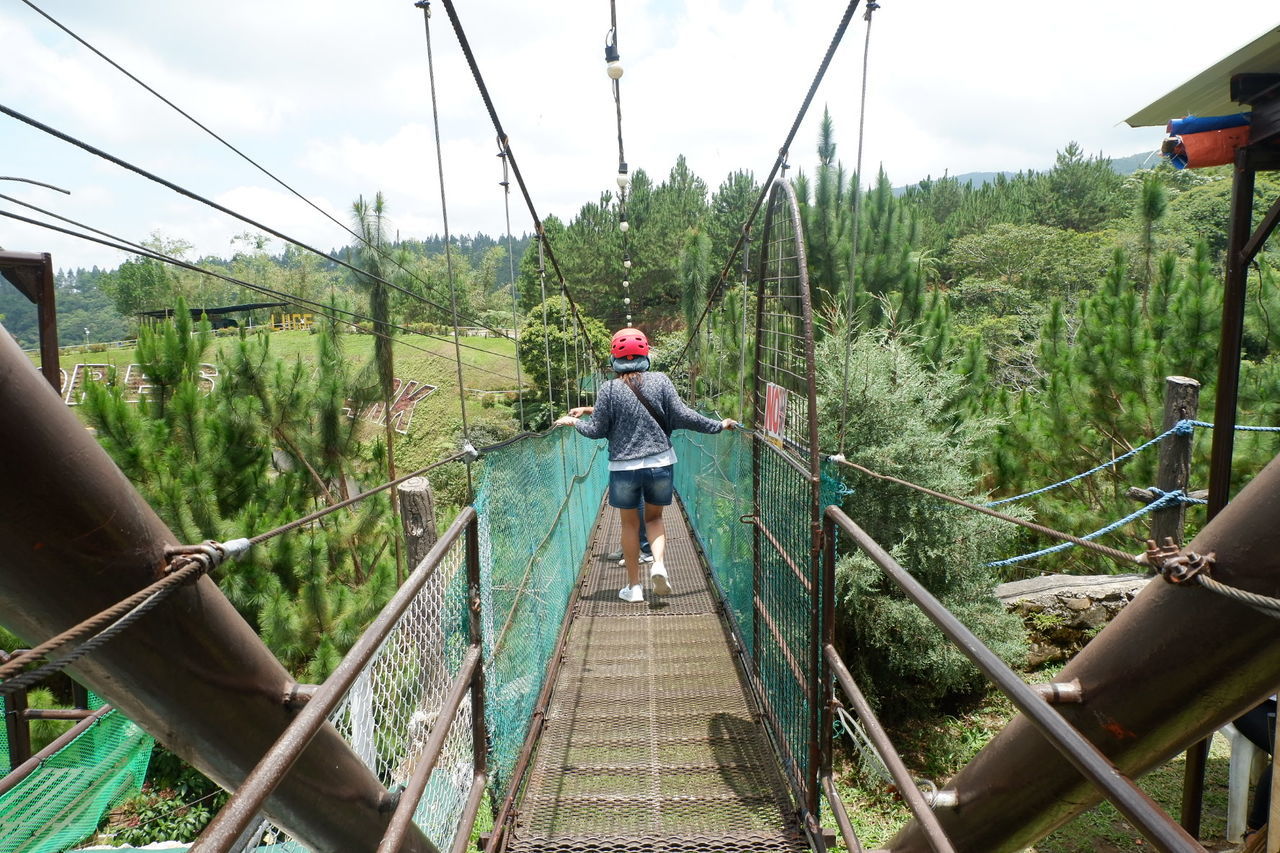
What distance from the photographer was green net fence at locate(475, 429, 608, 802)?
196 centimetres

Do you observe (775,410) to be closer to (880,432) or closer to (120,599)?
(120,599)

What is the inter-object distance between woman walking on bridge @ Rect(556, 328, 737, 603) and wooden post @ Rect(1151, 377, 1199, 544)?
2.15m

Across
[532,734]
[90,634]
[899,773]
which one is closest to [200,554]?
[90,634]

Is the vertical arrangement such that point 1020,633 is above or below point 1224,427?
below

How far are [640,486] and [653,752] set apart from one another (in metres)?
1.17

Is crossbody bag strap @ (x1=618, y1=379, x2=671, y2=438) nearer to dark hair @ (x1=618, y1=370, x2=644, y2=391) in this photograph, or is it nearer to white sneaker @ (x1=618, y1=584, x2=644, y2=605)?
dark hair @ (x1=618, y1=370, x2=644, y2=391)

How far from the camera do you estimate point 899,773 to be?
4.00 feet

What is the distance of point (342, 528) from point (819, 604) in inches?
258

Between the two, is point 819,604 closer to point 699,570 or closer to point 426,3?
point 426,3

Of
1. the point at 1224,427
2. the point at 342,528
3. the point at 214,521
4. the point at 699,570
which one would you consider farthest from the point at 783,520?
the point at 342,528

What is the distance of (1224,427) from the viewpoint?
2.52 meters

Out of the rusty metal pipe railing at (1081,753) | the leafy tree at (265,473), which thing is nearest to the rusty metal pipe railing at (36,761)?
the rusty metal pipe railing at (1081,753)

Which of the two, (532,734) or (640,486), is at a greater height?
(640,486)

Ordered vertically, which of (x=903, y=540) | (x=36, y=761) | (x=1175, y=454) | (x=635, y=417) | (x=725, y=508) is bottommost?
(x=903, y=540)
